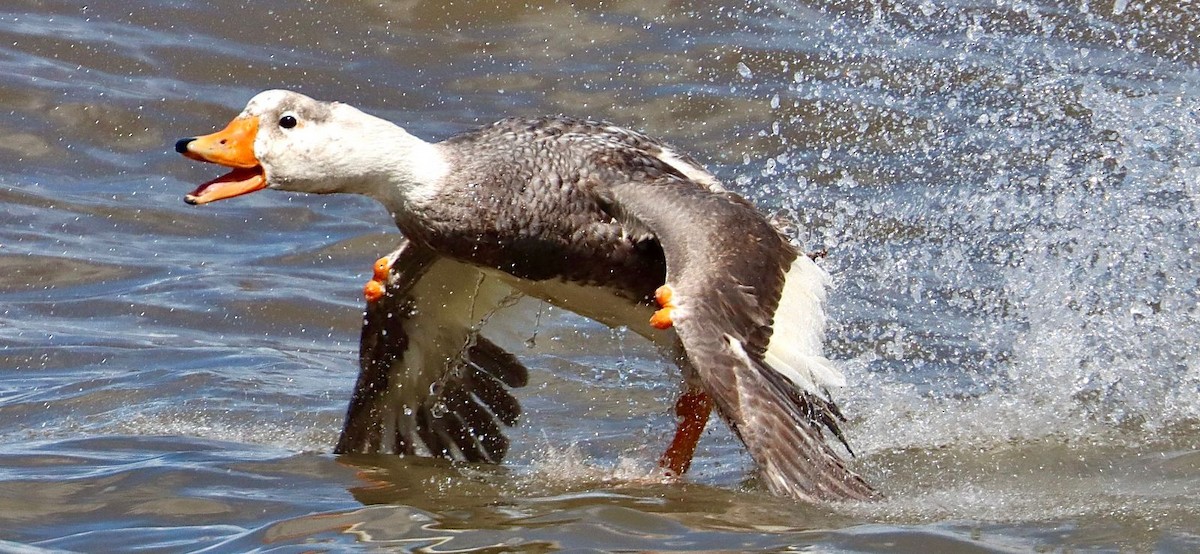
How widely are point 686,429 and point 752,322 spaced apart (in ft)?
3.86

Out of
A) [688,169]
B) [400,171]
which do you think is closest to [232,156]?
[400,171]

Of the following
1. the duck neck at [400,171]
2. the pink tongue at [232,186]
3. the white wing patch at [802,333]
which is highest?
the duck neck at [400,171]

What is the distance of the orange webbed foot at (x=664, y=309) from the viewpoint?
4.88 meters

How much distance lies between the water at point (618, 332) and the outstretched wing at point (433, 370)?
17 cm

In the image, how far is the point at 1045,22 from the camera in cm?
1156

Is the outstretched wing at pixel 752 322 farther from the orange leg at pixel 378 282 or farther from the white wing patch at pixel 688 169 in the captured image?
the orange leg at pixel 378 282

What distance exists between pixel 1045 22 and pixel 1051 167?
8.72 feet

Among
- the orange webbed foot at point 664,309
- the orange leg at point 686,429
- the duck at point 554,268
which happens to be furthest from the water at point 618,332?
the orange webbed foot at point 664,309

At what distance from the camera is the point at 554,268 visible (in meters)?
5.64

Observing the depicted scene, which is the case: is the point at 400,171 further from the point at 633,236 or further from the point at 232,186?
the point at 633,236

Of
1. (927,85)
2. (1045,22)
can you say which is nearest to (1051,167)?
(927,85)

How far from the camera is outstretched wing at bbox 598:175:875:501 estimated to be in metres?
4.79

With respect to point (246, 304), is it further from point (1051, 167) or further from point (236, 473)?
point (1051, 167)

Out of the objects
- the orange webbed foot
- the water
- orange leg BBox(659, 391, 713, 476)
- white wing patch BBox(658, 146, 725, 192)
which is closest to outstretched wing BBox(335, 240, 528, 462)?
the water
